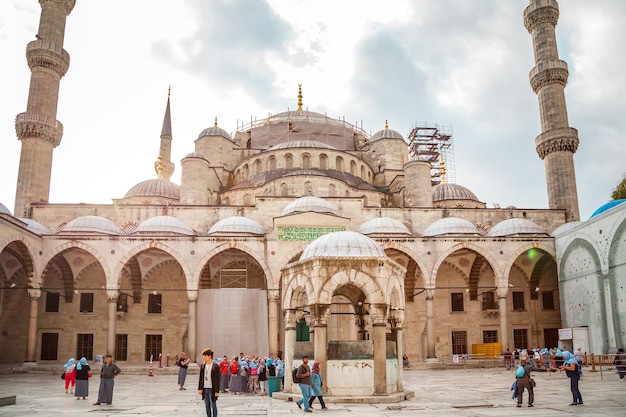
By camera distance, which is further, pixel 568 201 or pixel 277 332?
pixel 568 201

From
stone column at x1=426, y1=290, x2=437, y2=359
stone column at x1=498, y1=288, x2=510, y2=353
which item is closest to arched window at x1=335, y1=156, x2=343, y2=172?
stone column at x1=426, y1=290, x2=437, y2=359

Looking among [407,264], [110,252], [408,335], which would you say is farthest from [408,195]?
[110,252]

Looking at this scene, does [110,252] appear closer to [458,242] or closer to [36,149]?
[36,149]

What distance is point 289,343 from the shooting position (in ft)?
32.1

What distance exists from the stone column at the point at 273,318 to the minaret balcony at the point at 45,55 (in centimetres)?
1470

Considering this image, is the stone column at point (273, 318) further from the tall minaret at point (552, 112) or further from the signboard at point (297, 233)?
the tall minaret at point (552, 112)

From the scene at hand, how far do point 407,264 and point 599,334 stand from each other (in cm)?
776

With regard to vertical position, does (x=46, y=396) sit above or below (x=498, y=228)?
below

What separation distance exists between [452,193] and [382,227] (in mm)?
9930

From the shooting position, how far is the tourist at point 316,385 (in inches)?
317

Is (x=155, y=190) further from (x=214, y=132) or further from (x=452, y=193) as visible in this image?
(x=452, y=193)

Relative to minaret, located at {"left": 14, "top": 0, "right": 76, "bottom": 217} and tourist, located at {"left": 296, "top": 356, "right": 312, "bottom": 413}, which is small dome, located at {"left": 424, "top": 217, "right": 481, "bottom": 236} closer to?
tourist, located at {"left": 296, "top": 356, "right": 312, "bottom": 413}

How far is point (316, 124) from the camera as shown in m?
33.2

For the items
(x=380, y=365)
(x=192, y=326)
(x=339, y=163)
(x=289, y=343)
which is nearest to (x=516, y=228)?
(x=339, y=163)
